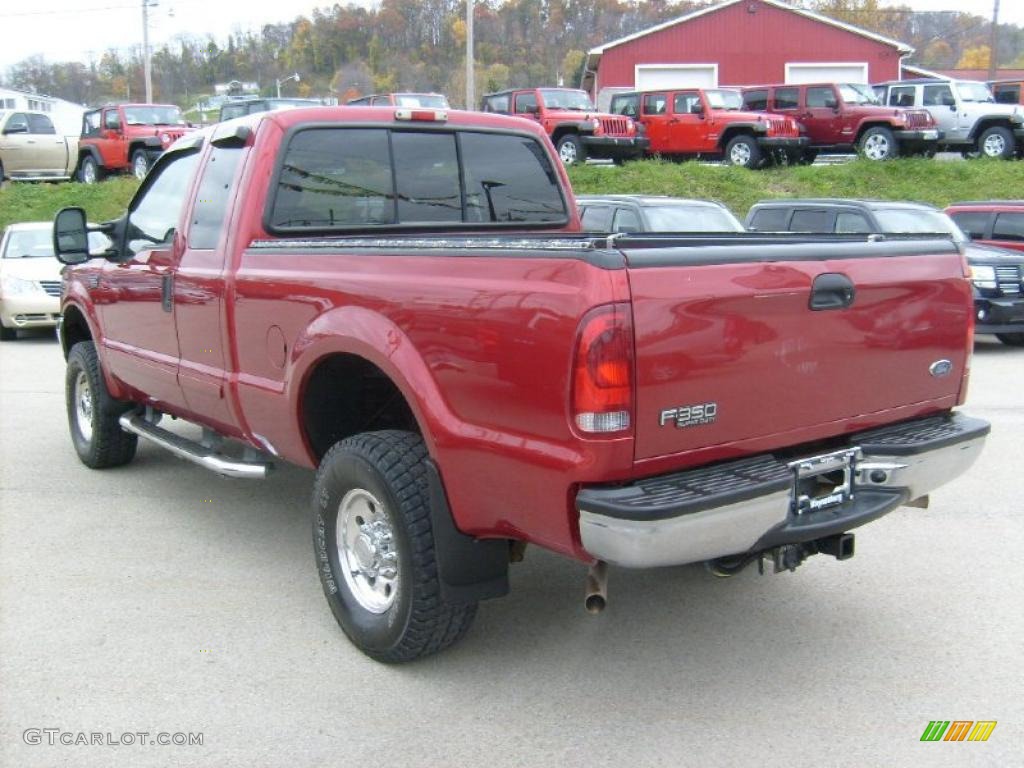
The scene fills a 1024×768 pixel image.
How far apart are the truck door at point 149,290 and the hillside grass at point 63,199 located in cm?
2024

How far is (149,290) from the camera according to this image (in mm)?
5547

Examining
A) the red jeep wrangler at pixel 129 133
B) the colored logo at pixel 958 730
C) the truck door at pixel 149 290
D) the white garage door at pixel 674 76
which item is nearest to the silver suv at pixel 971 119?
the red jeep wrangler at pixel 129 133

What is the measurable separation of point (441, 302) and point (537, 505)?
2.54ft

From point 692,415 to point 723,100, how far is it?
22577mm

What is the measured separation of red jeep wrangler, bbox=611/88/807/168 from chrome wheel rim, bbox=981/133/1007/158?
14.1 feet

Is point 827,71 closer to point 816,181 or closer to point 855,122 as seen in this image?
point 855,122

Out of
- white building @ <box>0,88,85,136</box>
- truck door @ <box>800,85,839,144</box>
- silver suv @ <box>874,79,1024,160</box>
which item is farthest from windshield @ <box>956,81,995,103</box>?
white building @ <box>0,88,85,136</box>

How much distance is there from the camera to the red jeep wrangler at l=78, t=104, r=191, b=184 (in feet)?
83.0

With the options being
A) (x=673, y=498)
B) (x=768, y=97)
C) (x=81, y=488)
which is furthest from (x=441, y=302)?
(x=768, y=97)

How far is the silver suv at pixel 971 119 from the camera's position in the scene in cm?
2361

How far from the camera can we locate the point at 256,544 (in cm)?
552

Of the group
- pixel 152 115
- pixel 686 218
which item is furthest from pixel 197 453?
pixel 152 115

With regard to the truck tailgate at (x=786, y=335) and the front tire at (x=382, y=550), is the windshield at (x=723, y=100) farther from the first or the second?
the front tire at (x=382, y=550)

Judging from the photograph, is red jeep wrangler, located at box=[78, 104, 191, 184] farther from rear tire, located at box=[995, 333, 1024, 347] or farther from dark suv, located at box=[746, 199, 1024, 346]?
rear tire, located at box=[995, 333, 1024, 347]
